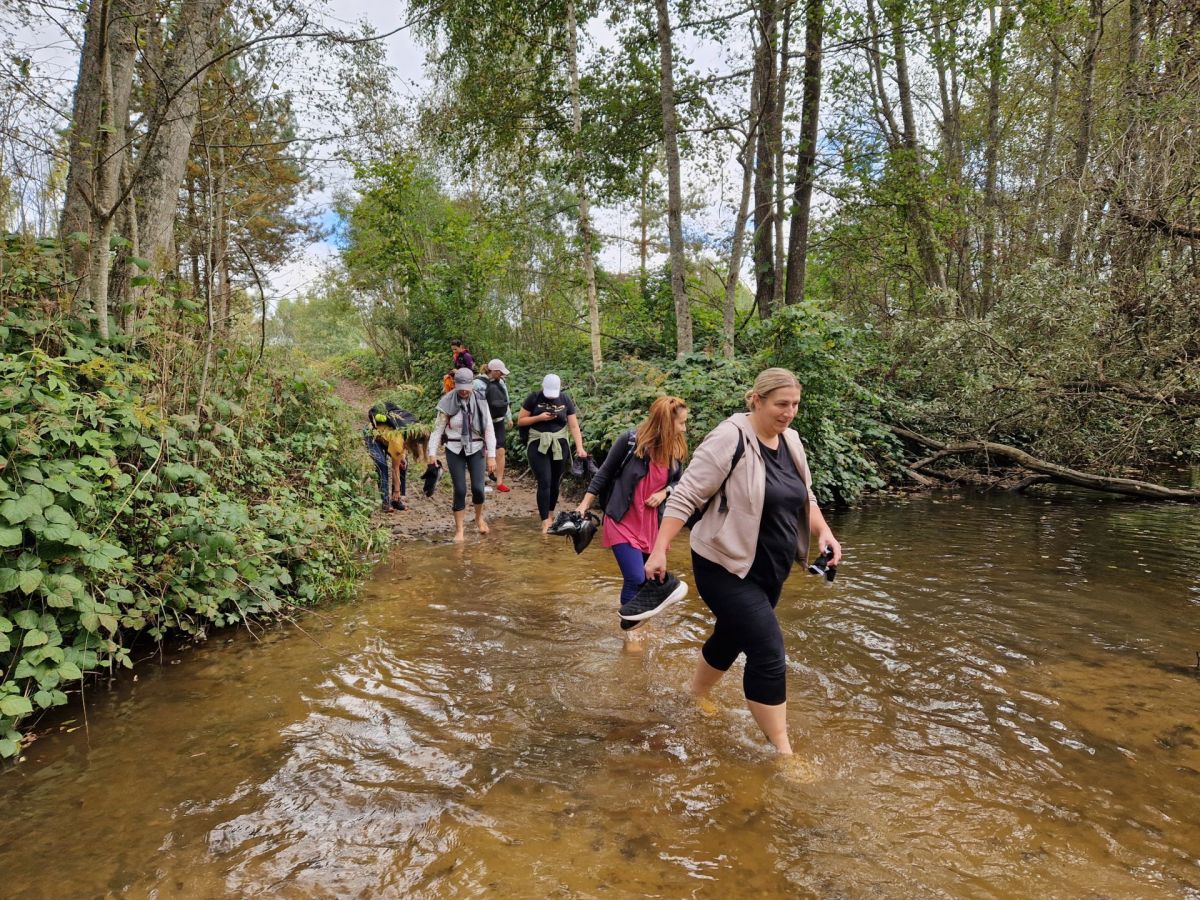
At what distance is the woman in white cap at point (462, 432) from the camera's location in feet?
25.5

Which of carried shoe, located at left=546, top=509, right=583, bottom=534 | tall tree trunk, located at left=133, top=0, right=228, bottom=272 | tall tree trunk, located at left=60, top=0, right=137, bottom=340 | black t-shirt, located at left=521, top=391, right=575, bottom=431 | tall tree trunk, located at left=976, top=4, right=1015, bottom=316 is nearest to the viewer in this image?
carried shoe, located at left=546, top=509, right=583, bottom=534

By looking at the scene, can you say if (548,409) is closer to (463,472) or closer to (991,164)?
(463,472)

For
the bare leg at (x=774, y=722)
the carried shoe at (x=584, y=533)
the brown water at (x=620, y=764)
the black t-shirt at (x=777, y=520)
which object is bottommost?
the brown water at (x=620, y=764)

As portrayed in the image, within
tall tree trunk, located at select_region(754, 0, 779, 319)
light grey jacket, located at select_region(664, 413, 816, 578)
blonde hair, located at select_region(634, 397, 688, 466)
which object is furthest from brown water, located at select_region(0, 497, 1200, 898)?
tall tree trunk, located at select_region(754, 0, 779, 319)

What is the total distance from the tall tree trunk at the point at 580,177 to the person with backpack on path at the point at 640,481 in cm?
995

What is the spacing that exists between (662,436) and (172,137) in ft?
18.6

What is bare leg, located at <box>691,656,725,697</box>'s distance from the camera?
3707 mm

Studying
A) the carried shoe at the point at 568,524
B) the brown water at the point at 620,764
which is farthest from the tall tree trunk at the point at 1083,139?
the carried shoe at the point at 568,524

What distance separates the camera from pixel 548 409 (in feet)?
26.6

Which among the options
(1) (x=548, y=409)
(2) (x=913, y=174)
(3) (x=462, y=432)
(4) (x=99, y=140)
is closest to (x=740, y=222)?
(2) (x=913, y=174)

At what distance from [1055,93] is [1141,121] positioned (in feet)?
36.7

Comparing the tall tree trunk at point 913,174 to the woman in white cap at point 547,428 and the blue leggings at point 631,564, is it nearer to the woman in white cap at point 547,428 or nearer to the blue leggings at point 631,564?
the woman in white cap at point 547,428

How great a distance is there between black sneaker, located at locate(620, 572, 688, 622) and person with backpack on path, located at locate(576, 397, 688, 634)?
653 millimetres

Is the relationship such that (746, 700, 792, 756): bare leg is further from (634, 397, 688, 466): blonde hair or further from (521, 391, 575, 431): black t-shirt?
(521, 391, 575, 431): black t-shirt
